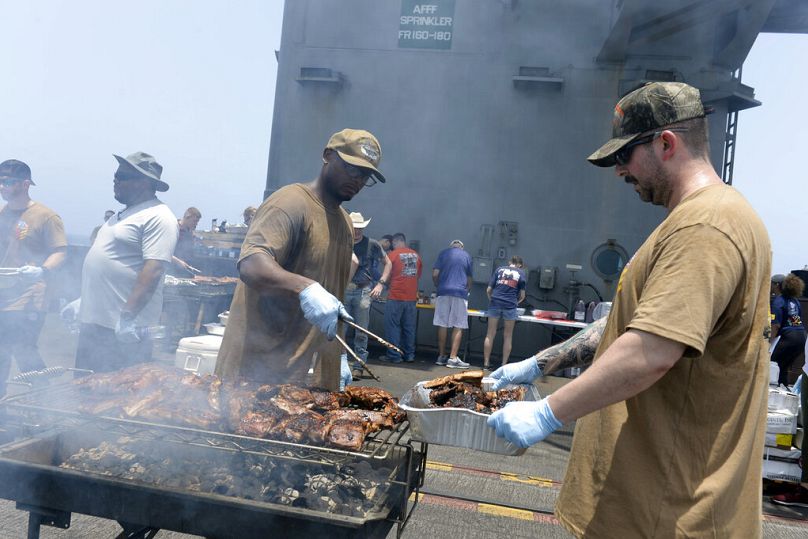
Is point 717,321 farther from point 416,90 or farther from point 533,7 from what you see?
point 416,90

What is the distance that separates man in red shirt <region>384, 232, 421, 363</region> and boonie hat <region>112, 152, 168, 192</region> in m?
4.79

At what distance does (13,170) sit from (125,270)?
143 centimetres

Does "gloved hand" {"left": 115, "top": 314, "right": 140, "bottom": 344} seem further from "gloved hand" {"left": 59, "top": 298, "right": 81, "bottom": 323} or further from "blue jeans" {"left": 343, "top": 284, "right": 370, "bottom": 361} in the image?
"blue jeans" {"left": 343, "top": 284, "right": 370, "bottom": 361}

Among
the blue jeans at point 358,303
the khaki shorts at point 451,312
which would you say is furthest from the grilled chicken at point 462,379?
the khaki shorts at point 451,312

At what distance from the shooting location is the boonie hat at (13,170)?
14.2 ft

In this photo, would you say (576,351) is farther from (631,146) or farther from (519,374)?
(631,146)

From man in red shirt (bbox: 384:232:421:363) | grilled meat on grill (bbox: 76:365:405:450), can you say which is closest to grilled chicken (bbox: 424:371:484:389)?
grilled meat on grill (bbox: 76:365:405:450)

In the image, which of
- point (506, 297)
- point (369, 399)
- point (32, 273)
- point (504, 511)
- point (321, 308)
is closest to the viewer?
point (321, 308)

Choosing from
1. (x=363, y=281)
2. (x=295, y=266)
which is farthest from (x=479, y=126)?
(x=295, y=266)

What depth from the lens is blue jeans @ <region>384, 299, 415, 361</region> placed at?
8.73 metres

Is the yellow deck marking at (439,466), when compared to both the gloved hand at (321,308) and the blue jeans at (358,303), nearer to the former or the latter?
the gloved hand at (321,308)

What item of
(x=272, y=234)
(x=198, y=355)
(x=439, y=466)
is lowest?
(x=439, y=466)

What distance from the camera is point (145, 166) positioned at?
13.0 feet

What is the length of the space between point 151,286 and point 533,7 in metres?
4.78
